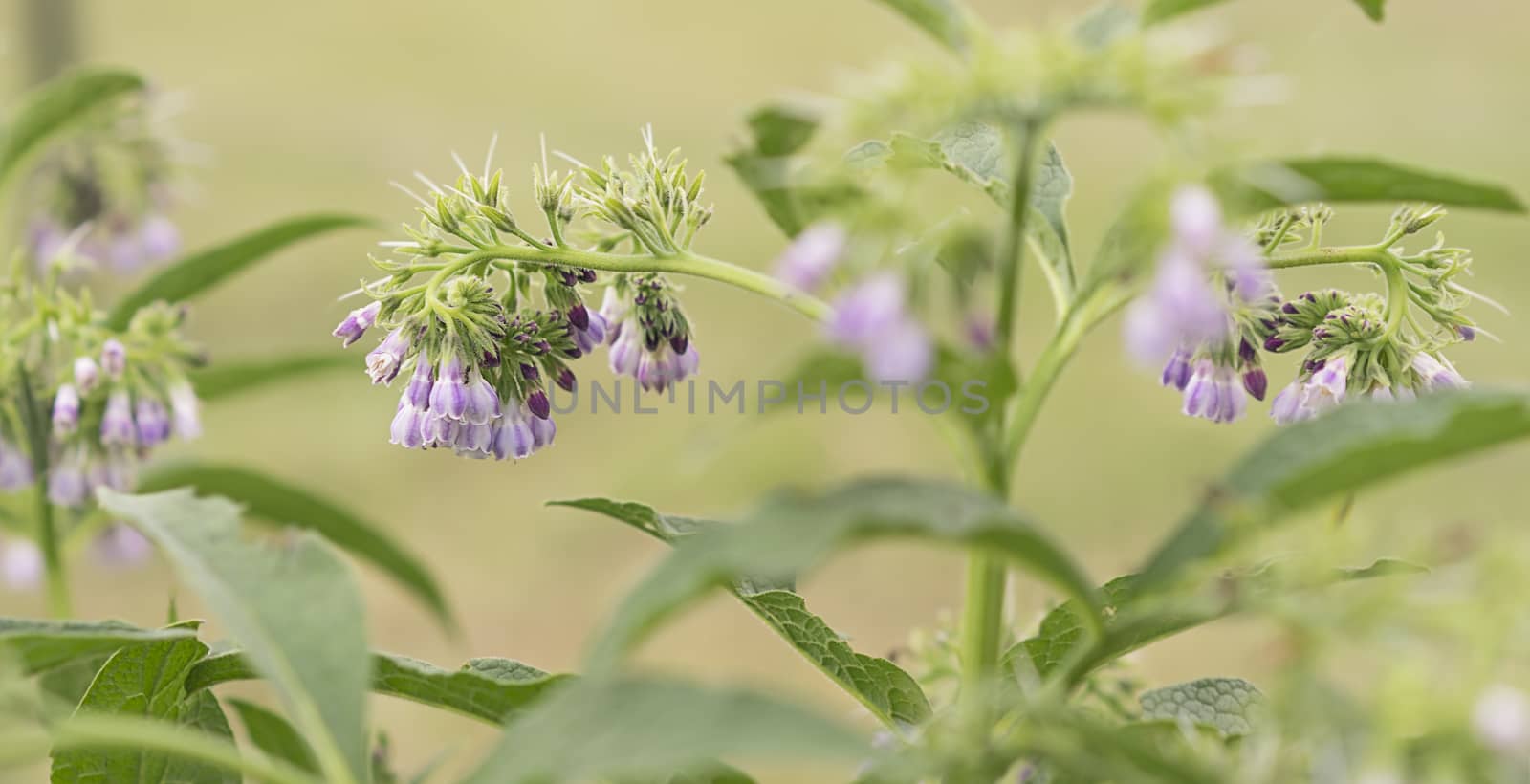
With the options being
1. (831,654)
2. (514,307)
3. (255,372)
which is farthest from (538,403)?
(255,372)

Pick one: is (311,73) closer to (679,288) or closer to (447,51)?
(447,51)

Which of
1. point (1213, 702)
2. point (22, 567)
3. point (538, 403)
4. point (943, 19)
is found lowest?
point (22, 567)

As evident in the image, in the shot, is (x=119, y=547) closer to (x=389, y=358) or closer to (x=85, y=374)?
(x=85, y=374)

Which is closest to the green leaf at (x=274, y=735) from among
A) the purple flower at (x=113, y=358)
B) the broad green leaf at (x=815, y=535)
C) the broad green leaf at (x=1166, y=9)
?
the purple flower at (x=113, y=358)

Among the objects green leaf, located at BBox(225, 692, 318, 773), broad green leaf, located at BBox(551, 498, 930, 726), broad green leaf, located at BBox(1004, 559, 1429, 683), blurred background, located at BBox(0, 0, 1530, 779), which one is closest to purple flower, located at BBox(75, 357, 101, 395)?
green leaf, located at BBox(225, 692, 318, 773)

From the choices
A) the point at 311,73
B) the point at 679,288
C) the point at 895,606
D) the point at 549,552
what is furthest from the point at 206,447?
the point at 679,288
